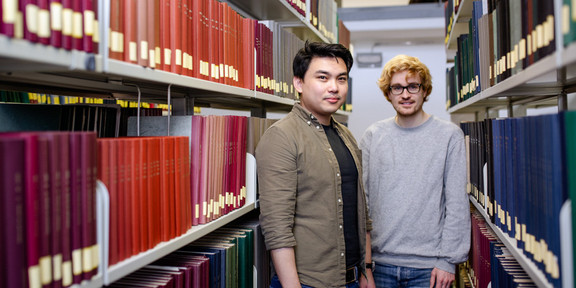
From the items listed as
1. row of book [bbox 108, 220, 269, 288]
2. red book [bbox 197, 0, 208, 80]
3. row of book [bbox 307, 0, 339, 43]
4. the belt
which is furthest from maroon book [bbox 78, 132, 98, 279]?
row of book [bbox 307, 0, 339, 43]

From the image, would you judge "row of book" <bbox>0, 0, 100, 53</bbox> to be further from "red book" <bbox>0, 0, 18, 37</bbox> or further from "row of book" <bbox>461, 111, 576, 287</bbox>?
"row of book" <bbox>461, 111, 576, 287</bbox>

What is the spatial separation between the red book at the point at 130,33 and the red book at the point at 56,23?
0.21 metres

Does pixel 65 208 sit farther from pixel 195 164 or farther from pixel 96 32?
pixel 195 164

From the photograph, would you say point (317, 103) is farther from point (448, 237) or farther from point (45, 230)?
point (45, 230)

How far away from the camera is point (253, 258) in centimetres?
168

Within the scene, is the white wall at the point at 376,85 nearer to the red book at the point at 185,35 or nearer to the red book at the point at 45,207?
the red book at the point at 185,35

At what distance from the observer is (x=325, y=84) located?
154 cm

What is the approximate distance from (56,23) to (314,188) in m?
0.94

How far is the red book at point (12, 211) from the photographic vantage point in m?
0.68

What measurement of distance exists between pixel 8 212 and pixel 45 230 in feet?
0.25

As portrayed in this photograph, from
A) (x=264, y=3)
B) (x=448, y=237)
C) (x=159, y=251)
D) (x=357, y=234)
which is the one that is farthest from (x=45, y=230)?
(x=264, y=3)

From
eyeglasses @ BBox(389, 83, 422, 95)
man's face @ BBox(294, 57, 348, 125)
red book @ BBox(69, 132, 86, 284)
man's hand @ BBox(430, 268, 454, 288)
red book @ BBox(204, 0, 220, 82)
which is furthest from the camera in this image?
eyeglasses @ BBox(389, 83, 422, 95)

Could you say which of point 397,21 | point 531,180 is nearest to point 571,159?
point 531,180

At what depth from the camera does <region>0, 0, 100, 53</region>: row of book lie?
698mm
